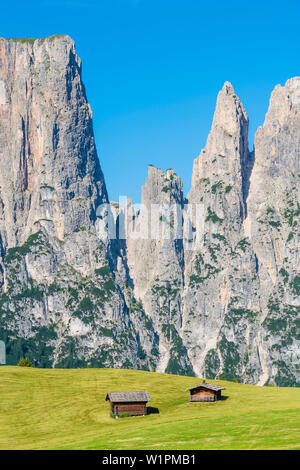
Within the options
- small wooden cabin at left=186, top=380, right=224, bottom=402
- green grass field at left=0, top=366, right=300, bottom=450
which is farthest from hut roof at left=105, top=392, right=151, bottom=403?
small wooden cabin at left=186, top=380, right=224, bottom=402

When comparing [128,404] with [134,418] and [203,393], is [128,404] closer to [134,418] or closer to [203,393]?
[134,418]

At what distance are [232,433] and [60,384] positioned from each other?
62.2 m

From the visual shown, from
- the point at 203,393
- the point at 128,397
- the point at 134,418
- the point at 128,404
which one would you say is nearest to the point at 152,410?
the point at 128,397

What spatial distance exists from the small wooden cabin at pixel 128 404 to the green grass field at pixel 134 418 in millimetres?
1710

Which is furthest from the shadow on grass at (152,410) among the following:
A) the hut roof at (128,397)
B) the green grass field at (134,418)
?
the hut roof at (128,397)

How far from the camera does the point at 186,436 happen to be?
257 feet

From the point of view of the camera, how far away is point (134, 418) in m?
104

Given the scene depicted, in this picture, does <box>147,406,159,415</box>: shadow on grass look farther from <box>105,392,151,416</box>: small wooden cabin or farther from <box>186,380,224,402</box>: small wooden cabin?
<box>186,380,224,402</box>: small wooden cabin

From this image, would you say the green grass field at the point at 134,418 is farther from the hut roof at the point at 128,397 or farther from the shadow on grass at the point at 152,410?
the hut roof at the point at 128,397

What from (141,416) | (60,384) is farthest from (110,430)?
(60,384)

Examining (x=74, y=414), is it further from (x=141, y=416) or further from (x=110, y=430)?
(x=110, y=430)

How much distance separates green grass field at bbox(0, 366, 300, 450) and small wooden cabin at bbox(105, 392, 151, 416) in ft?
5.61

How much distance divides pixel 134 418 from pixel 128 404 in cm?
271

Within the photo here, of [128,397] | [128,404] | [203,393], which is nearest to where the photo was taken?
[128,404]
